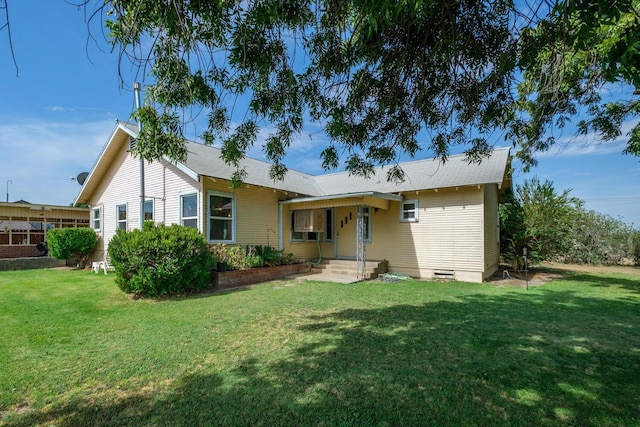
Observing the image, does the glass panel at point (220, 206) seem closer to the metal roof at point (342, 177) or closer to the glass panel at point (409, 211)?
the metal roof at point (342, 177)

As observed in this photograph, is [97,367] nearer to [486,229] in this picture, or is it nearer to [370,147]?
[370,147]

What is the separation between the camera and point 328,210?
14422 mm

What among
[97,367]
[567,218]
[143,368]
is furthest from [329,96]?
[567,218]

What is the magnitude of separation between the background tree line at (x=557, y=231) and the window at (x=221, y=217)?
11.3 m

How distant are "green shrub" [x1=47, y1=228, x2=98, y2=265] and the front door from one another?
37.1ft

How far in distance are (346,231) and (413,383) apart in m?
10.6

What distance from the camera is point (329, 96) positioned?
4914mm

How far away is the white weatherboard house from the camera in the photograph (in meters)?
10.6

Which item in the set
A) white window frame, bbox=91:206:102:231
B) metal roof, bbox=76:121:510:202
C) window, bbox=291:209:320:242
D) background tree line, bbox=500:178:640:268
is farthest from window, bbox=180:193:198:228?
background tree line, bbox=500:178:640:268

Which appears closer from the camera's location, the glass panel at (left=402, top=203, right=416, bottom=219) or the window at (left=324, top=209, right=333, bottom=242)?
the glass panel at (left=402, top=203, right=416, bottom=219)

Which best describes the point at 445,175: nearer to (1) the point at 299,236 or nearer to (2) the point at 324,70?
(1) the point at 299,236

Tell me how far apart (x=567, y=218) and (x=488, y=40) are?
11704 mm

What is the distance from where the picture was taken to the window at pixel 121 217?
13.3 meters

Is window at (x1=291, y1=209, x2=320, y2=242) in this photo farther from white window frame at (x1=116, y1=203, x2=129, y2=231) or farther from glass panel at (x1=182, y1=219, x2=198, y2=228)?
white window frame at (x1=116, y1=203, x2=129, y2=231)
